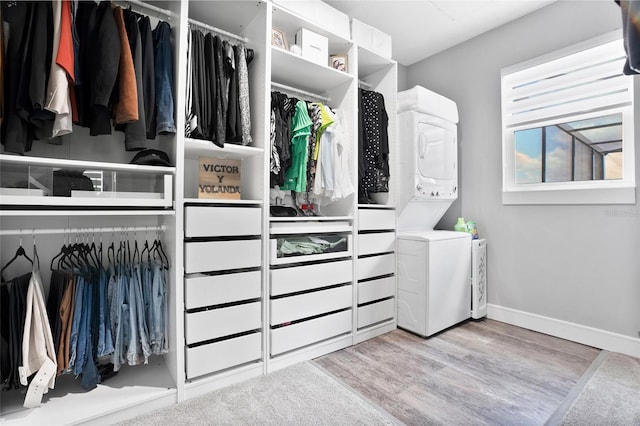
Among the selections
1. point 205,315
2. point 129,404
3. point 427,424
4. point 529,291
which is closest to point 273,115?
point 205,315

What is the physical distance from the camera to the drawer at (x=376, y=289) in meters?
2.52

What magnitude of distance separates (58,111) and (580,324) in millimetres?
3653

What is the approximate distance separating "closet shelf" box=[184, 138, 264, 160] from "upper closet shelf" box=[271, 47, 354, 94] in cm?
70

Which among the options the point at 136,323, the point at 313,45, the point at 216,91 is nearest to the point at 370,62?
the point at 313,45

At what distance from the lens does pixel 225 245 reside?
72.3 inches

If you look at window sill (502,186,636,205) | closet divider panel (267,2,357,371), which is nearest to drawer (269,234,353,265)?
closet divider panel (267,2,357,371)

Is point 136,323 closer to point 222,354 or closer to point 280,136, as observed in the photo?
point 222,354

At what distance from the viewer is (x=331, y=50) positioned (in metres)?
2.64

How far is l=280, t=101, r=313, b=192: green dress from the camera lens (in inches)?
89.5

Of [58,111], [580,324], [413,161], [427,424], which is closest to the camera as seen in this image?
[58,111]

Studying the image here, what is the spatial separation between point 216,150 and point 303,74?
3.23 ft

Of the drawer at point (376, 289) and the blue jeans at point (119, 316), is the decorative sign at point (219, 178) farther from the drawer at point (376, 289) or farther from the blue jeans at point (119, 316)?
the drawer at point (376, 289)

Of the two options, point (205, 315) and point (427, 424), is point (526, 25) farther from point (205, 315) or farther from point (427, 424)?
point (205, 315)

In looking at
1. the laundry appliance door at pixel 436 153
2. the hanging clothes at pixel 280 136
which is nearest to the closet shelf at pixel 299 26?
the hanging clothes at pixel 280 136
